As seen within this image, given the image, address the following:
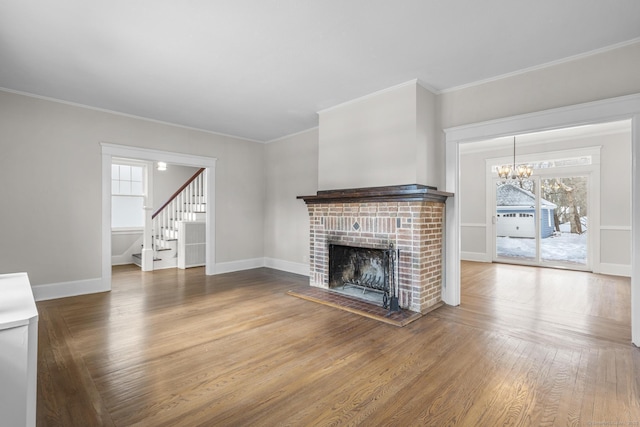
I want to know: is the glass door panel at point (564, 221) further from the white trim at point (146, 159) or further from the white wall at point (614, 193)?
the white trim at point (146, 159)

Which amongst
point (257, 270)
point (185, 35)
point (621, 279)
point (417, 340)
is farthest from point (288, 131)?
point (621, 279)

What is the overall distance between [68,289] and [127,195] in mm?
3516

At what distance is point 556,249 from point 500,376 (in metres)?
5.94

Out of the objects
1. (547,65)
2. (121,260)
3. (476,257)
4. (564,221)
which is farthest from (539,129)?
(121,260)

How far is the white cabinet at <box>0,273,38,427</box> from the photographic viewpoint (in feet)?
3.64

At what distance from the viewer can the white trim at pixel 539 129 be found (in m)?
2.73

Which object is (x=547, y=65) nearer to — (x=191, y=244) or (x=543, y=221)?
(x=543, y=221)

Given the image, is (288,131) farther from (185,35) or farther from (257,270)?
(185,35)

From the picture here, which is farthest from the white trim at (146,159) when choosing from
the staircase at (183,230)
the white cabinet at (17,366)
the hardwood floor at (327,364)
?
the white cabinet at (17,366)

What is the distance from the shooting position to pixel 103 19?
7.99 ft

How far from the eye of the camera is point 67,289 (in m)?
4.28

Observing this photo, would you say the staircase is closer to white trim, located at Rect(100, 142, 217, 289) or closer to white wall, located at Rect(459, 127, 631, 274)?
white trim, located at Rect(100, 142, 217, 289)

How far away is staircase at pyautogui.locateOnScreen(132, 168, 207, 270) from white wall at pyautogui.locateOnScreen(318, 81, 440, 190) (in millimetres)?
3508

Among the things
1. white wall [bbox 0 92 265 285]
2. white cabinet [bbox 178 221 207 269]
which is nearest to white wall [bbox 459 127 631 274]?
white cabinet [bbox 178 221 207 269]
